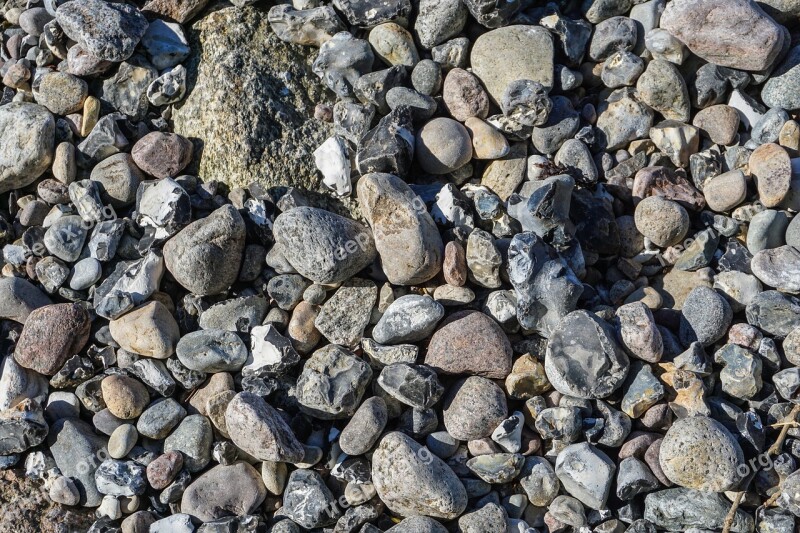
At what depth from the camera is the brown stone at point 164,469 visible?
258 cm

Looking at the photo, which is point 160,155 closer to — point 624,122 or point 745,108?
point 624,122

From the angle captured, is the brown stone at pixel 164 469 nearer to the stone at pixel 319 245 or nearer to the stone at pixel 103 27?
the stone at pixel 319 245

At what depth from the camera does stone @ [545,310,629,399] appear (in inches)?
101

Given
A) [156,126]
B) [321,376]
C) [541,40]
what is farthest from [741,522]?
[156,126]

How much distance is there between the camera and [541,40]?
10.2 feet

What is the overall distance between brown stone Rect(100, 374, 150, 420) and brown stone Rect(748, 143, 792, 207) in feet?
8.60

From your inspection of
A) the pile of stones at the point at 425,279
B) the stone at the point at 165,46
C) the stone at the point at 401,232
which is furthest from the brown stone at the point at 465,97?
the stone at the point at 165,46

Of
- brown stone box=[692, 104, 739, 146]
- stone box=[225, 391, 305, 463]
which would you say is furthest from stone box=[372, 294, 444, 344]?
brown stone box=[692, 104, 739, 146]

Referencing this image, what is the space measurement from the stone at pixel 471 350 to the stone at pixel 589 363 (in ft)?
0.63

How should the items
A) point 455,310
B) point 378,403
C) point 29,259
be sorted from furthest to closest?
point 29,259 < point 455,310 < point 378,403

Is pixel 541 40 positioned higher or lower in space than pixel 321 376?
higher

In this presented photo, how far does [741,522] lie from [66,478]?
2.43 metres

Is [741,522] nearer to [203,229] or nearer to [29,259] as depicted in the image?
[203,229]

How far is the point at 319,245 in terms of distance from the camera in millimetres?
2664
